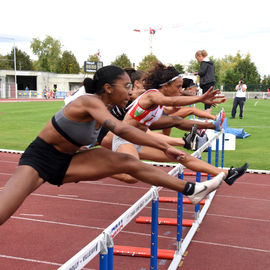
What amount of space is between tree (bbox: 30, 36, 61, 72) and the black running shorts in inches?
3372

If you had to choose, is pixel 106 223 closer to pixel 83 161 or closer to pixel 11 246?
pixel 11 246

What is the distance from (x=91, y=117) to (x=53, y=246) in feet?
6.71

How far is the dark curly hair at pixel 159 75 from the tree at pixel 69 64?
76.9 meters

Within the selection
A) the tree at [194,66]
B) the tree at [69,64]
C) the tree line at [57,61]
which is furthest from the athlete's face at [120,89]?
the tree at [69,64]

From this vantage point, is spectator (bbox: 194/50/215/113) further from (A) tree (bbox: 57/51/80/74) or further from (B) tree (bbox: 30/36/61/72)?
(B) tree (bbox: 30/36/61/72)

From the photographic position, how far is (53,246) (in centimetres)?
448

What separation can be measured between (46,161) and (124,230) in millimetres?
2309

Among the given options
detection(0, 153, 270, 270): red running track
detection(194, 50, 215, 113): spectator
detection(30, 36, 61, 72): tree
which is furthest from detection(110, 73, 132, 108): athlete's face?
detection(30, 36, 61, 72): tree

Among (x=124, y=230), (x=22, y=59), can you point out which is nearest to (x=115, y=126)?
(x=124, y=230)

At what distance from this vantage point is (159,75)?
4.98m

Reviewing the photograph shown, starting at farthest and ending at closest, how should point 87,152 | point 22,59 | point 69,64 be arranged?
point 22,59 < point 69,64 < point 87,152

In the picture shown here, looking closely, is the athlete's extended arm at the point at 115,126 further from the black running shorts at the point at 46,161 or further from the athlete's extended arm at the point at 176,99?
the athlete's extended arm at the point at 176,99

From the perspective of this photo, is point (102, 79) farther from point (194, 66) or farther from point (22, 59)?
point (22, 59)

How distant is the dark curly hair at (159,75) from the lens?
4.96 meters
